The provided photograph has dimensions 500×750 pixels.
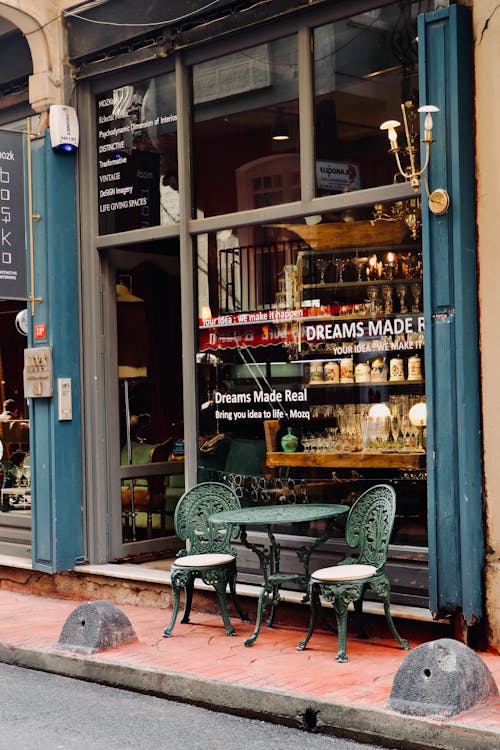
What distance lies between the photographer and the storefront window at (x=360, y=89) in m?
7.18

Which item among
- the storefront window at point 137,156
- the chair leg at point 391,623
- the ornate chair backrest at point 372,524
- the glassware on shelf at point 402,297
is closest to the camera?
the chair leg at point 391,623

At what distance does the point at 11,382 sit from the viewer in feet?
34.2

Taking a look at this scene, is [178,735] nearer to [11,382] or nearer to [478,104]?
[478,104]

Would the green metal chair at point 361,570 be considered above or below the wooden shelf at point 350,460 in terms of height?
below

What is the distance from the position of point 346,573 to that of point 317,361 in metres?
1.89

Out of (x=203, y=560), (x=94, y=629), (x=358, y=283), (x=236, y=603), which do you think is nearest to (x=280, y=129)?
(x=358, y=283)

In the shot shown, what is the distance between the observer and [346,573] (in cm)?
642

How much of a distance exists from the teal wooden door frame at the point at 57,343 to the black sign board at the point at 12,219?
0.11m

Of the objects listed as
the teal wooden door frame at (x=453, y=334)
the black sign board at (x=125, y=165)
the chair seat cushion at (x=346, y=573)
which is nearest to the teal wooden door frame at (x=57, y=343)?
the black sign board at (x=125, y=165)

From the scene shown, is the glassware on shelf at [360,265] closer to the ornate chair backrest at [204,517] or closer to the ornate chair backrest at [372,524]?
the ornate chair backrest at [372,524]

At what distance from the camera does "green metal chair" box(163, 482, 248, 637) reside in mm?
7168

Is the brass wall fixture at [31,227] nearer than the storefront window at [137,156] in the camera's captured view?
No

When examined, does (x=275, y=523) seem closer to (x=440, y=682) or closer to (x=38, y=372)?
(x=440, y=682)

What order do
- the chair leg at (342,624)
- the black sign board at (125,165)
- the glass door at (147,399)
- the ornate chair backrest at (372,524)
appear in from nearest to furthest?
the chair leg at (342,624), the ornate chair backrest at (372,524), the black sign board at (125,165), the glass door at (147,399)
